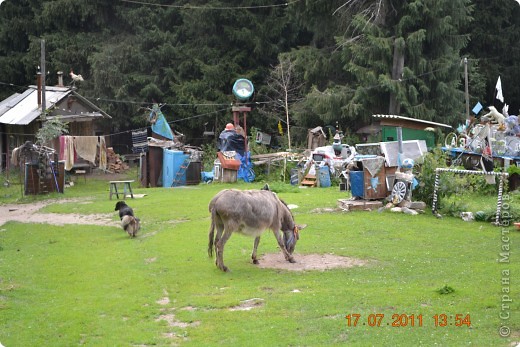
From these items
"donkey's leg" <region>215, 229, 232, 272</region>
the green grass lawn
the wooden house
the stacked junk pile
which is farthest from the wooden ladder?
"donkey's leg" <region>215, 229, 232, 272</region>

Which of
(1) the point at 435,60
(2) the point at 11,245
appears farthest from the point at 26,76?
(2) the point at 11,245

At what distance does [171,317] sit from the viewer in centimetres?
1044

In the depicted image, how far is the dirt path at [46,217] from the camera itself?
70.6 feet

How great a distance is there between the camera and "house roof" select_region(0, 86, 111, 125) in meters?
35.0

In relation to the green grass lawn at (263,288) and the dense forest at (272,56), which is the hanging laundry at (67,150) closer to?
the dense forest at (272,56)

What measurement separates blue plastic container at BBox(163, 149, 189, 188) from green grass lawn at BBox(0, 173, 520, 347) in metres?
12.5

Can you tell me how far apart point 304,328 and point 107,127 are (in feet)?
125

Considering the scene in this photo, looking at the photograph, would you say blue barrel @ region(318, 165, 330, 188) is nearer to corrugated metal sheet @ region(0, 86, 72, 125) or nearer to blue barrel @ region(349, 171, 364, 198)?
blue barrel @ region(349, 171, 364, 198)

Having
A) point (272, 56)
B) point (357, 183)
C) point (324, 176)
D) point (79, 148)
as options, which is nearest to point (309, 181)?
point (324, 176)

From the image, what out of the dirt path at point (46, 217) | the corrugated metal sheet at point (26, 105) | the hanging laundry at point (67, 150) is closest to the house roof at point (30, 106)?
the corrugated metal sheet at point (26, 105)

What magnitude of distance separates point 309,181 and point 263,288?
17.1 meters

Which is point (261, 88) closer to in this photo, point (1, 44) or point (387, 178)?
point (1, 44)

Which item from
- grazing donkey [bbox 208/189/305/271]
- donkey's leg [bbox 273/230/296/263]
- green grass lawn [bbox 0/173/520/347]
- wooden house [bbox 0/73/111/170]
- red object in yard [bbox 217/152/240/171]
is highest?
wooden house [bbox 0/73/111/170]

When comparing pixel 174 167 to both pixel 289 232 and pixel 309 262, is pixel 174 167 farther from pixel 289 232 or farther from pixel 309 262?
pixel 309 262
